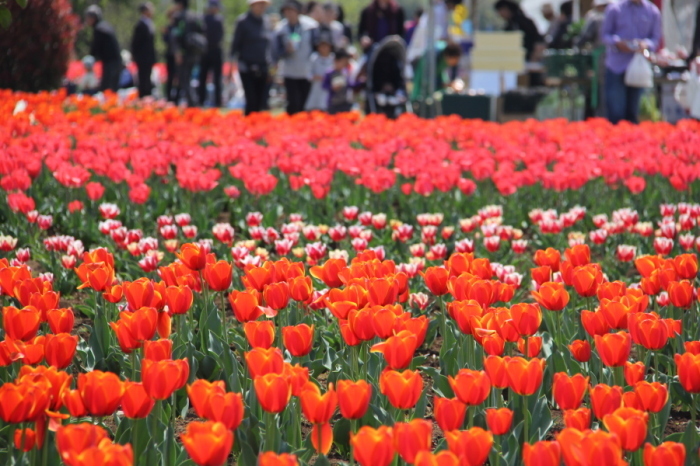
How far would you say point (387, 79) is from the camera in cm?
1303

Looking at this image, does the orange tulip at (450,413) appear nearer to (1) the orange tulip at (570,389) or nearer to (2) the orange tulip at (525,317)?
(1) the orange tulip at (570,389)

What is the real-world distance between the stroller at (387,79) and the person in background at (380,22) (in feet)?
5.18

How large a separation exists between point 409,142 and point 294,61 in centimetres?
462

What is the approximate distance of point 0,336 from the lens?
10.2 feet

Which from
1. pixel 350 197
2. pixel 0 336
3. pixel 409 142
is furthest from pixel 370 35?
pixel 0 336

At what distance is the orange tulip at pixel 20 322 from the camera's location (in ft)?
8.01

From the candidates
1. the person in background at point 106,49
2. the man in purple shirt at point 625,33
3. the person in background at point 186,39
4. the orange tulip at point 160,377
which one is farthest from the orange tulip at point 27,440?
the person in background at point 186,39

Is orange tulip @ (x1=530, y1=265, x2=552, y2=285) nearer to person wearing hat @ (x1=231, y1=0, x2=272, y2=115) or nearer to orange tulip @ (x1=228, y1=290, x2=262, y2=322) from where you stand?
orange tulip @ (x1=228, y1=290, x2=262, y2=322)

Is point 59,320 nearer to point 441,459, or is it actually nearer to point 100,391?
point 100,391

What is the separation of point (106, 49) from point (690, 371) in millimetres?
14221

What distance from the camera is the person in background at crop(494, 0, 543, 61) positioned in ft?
52.6

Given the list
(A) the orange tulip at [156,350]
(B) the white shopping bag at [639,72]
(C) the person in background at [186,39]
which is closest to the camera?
(A) the orange tulip at [156,350]

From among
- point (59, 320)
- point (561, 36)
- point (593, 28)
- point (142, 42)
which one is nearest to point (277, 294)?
point (59, 320)

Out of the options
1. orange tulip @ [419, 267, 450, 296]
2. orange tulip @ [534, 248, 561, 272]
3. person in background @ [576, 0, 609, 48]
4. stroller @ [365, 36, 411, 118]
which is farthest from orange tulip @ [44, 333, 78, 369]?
person in background @ [576, 0, 609, 48]
